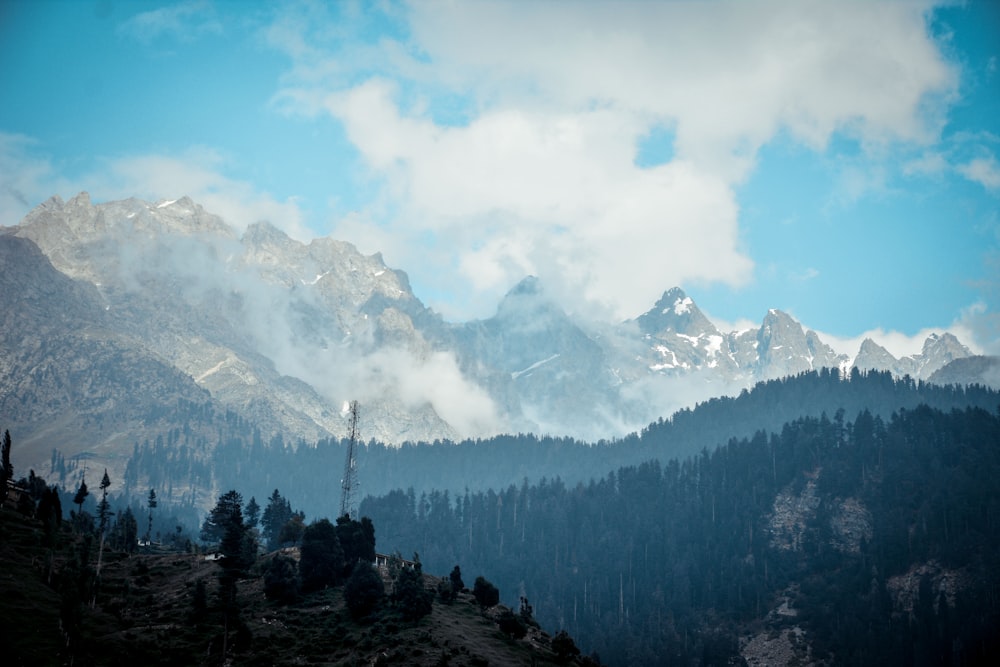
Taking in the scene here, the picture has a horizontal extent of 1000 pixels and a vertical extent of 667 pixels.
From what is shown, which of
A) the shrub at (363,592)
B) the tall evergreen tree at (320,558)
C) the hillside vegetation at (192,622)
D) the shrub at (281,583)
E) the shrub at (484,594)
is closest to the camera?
the hillside vegetation at (192,622)

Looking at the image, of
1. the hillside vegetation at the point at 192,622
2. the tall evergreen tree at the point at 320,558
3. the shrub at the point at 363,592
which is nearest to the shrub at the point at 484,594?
the hillside vegetation at the point at 192,622

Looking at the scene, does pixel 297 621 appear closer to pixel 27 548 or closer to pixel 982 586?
pixel 27 548

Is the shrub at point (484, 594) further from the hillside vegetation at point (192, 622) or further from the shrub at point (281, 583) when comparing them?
the shrub at point (281, 583)

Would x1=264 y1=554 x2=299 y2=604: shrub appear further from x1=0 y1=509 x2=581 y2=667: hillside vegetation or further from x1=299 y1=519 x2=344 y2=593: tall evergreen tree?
x1=299 y1=519 x2=344 y2=593: tall evergreen tree

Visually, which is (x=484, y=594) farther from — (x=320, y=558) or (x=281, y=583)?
(x=281, y=583)

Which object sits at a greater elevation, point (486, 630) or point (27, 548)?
point (27, 548)

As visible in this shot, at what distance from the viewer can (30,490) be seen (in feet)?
607

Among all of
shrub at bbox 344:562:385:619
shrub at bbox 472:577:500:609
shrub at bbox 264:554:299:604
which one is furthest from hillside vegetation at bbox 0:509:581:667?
shrub at bbox 472:577:500:609

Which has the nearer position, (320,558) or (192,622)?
(192,622)

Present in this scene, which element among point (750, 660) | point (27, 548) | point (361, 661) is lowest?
point (750, 660)

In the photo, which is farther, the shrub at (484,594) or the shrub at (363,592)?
the shrub at (484,594)

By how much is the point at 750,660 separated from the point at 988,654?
48.1 m

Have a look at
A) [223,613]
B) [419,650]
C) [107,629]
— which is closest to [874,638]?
[419,650]

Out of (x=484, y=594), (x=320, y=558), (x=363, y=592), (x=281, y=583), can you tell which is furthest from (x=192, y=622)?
(x=484, y=594)
